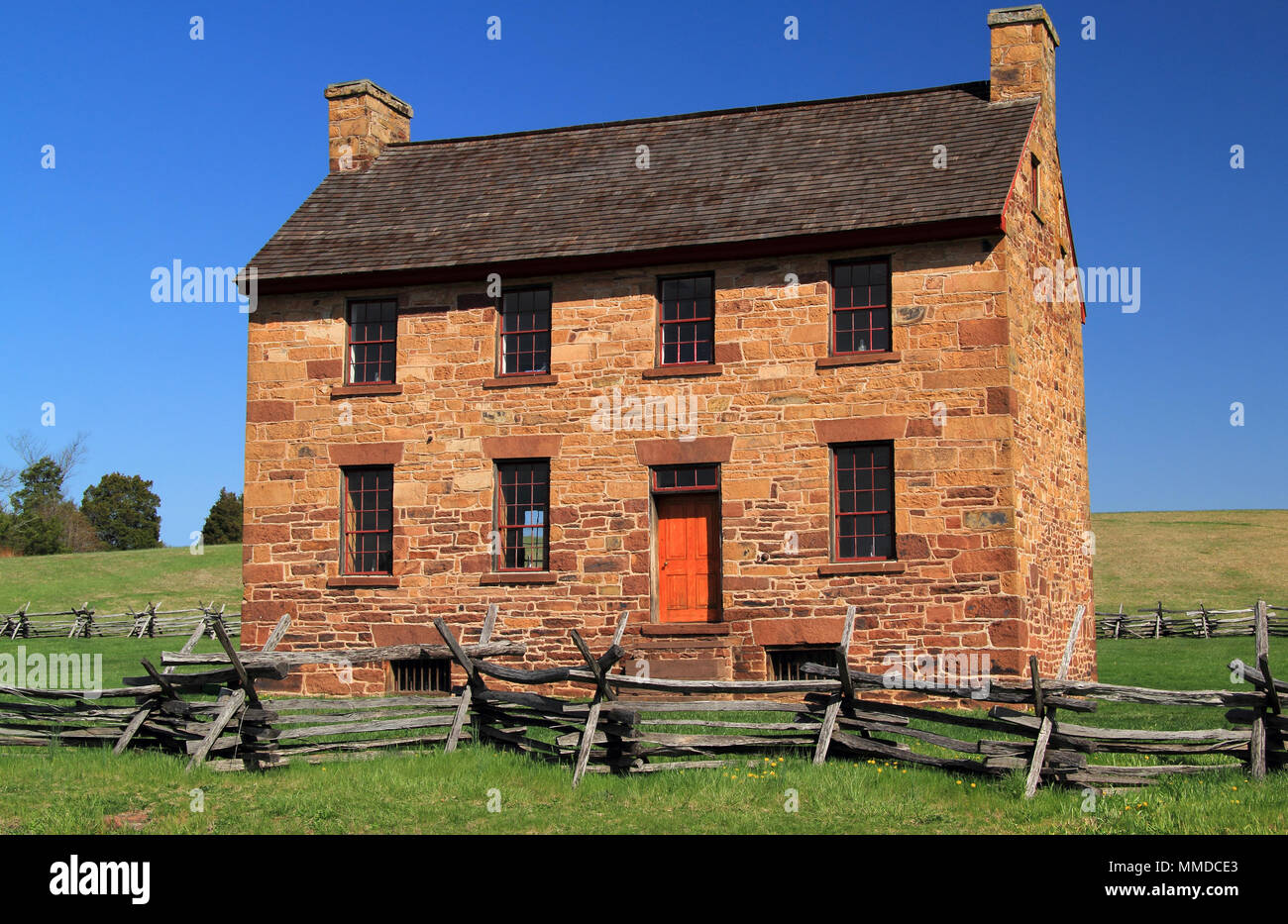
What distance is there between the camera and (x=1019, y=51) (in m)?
19.5

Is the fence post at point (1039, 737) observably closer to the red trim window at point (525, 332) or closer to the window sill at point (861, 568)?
the window sill at point (861, 568)


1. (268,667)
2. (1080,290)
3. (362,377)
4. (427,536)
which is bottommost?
(268,667)

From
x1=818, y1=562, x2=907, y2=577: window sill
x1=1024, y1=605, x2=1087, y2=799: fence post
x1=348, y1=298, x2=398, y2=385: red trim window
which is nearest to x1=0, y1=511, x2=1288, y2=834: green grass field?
x1=1024, y1=605, x2=1087, y2=799: fence post

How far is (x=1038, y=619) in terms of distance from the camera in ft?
57.8

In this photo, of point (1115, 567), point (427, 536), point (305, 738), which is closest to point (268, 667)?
point (305, 738)

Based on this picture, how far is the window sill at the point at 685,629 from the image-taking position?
17719mm

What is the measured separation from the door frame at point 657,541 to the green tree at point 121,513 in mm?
67269

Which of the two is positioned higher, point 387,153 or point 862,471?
point 387,153

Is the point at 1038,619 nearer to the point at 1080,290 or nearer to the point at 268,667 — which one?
the point at 1080,290

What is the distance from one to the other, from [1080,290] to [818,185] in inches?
263

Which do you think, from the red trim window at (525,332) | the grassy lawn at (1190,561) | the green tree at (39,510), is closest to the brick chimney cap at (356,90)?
the red trim window at (525,332)

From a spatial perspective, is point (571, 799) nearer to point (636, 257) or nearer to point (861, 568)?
point (861, 568)

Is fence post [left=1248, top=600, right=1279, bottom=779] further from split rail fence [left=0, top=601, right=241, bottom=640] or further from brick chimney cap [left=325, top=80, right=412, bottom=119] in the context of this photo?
split rail fence [left=0, top=601, right=241, bottom=640]

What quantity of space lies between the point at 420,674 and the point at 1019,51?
13.1 metres
